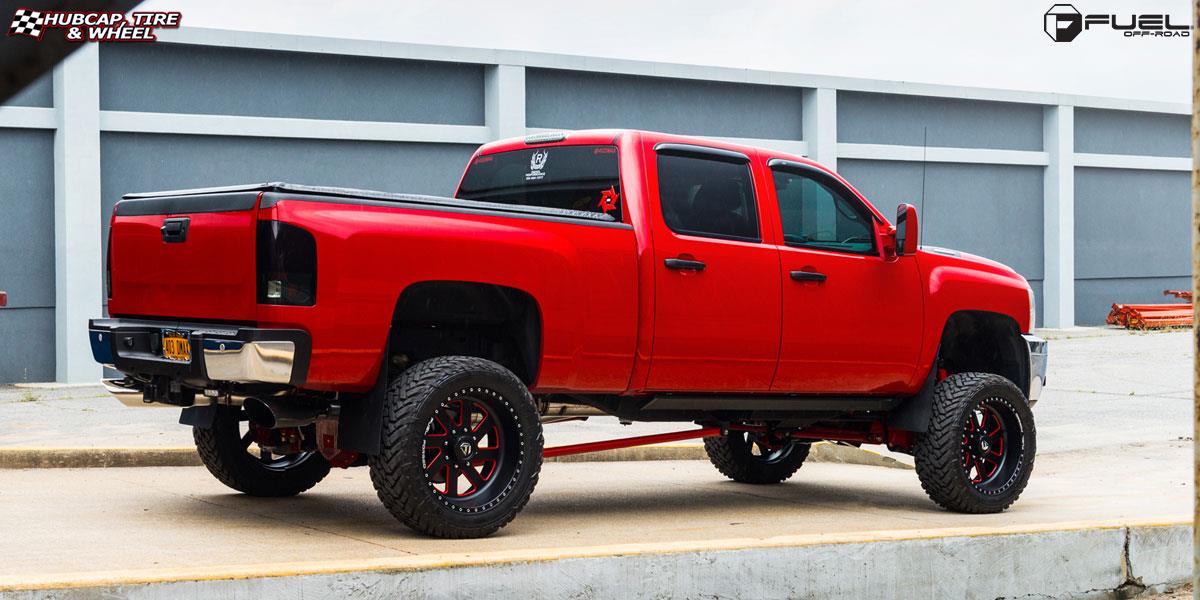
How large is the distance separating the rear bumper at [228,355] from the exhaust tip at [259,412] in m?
0.35

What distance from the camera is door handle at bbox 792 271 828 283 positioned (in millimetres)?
7164

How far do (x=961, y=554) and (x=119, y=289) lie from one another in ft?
13.2

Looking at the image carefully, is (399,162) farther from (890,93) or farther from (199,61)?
(890,93)

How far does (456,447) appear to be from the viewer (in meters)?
5.81

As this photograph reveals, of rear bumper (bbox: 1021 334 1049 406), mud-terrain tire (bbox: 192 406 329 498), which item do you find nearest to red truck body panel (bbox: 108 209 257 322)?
mud-terrain tire (bbox: 192 406 329 498)

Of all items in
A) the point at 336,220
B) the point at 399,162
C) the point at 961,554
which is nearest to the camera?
the point at 336,220

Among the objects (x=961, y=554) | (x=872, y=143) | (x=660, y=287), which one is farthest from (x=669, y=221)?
(x=872, y=143)

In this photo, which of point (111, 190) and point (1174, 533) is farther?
point (111, 190)

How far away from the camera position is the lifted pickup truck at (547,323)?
5.51 m

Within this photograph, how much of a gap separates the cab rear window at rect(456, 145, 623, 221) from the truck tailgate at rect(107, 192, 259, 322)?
2007 mm

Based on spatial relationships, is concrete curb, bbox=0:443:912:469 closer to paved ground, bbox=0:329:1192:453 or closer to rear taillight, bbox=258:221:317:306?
paved ground, bbox=0:329:1192:453

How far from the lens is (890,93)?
2688 cm

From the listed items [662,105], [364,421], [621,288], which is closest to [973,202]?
[662,105]

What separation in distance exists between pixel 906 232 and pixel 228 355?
155 inches
